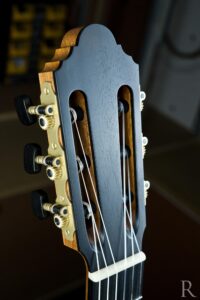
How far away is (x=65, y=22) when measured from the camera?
1.40 m

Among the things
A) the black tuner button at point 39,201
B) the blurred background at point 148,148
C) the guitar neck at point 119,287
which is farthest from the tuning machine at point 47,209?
the blurred background at point 148,148

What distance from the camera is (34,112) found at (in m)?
0.59

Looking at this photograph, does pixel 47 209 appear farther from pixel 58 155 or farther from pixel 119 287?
pixel 119 287

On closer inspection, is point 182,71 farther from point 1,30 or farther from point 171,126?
point 1,30

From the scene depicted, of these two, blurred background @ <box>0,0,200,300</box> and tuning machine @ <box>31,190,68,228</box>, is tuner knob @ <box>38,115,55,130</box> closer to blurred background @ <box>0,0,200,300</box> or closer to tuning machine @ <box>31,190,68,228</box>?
tuning machine @ <box>31,190,68,228</box>

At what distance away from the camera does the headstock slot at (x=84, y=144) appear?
620 millimetres

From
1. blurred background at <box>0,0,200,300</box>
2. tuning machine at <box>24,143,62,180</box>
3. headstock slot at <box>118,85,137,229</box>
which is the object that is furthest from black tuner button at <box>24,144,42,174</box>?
blurred background at <box>0,0,200,300</box>

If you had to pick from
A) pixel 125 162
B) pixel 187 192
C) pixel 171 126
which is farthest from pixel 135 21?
pixel 125 162

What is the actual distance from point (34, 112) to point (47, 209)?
12 centimetres

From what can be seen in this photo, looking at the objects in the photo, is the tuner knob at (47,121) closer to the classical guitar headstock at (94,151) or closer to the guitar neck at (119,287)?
the classical guitar headstock at (94,151)

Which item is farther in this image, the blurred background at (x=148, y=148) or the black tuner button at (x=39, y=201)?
the blurred background at (x=148, y=148)

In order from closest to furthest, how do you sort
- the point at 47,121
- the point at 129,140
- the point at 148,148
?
the point at 47,121
the point at 129,140
the point at 148,148

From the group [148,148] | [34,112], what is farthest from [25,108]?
[148,148]

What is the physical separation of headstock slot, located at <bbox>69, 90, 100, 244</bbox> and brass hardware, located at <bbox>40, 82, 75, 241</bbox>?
0.03 metres
